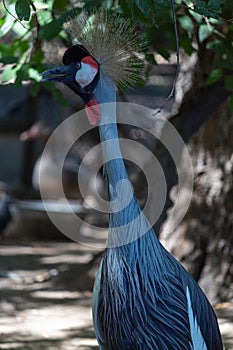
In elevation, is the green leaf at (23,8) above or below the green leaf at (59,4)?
above

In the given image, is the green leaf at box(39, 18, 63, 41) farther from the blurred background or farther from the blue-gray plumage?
the blue-gray plumage

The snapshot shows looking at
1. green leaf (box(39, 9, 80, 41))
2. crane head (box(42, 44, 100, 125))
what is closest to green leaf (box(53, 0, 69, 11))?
green leaf (box(39, 9, 80, 41))

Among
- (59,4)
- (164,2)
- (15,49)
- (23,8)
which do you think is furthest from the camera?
(15,49)

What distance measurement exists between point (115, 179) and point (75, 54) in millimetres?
561

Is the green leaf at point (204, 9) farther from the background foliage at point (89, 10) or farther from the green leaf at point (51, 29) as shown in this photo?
the green leaf at point (51, 29)

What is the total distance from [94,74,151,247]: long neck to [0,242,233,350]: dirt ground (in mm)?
1519

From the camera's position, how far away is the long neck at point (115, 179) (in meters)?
3.51

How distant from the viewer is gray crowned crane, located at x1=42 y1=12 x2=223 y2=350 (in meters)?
3.54

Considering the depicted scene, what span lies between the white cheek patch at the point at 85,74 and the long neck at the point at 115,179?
0.16 ft

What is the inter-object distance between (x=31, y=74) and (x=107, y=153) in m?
1.45

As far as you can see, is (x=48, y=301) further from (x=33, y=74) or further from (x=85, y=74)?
(x=85, y=74)

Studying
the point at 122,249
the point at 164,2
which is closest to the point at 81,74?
the point at 164,2

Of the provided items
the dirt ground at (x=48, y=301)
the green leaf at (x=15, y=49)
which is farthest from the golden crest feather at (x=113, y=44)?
the dirt ground at (x=48, y=301)

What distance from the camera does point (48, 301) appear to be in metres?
5.96
